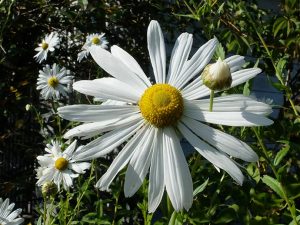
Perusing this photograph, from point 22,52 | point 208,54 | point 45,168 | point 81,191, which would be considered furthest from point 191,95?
point 22,52

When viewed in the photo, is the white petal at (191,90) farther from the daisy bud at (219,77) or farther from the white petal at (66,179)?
the white petal at (66,179)

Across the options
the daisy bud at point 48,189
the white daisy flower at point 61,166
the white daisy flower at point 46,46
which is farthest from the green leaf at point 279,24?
the daisy bud at point 48,189

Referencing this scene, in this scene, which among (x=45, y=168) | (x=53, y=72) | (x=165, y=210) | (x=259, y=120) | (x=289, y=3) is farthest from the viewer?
(x=53, y=72)

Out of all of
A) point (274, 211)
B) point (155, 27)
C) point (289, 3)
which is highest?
point (289, 3)

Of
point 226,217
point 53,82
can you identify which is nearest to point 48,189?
point 226,217

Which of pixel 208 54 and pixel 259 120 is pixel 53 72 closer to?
pixel 208 54

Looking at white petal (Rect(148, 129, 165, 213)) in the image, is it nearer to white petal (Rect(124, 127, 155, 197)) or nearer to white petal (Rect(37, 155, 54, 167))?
white petal (Rect(124, 127, 155, 197))

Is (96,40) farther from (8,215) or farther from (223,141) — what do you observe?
(223,141)
